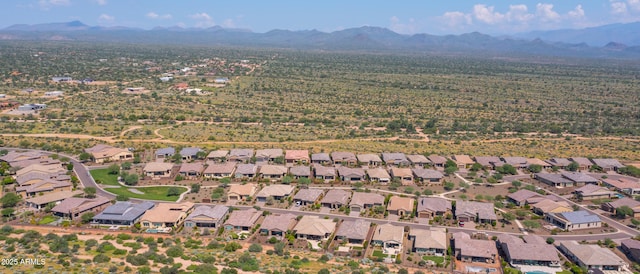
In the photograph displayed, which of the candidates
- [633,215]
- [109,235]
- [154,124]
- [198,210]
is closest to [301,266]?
[198,210]

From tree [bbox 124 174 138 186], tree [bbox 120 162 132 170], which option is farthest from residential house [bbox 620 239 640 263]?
tree [bbox 120 162 132 170]

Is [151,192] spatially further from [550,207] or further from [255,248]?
[550,207]

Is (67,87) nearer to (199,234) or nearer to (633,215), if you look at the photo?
(199,234)

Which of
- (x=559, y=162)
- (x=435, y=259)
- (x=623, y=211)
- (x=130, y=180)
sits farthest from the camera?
(x=559, y=162)

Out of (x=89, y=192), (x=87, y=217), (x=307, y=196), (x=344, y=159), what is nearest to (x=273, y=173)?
(x=307, y=196)

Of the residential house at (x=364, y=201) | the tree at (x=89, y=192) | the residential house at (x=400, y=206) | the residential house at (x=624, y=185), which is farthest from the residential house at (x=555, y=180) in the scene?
the tree at (x=89, y=192)
